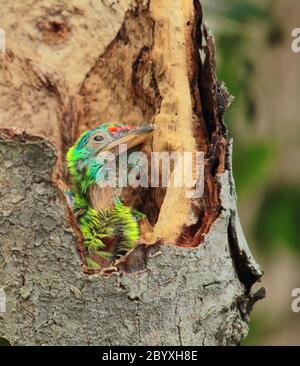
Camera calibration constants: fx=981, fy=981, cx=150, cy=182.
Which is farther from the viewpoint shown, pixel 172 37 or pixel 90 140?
pixel 90 140

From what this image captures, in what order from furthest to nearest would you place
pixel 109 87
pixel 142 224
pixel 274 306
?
pixel 274 306 < pixel 109 87 < pixel 142 224

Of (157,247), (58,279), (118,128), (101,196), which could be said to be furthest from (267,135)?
(58,279)

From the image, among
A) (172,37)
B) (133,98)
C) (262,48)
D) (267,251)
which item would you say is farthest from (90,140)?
(262,48)

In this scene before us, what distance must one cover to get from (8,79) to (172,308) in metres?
1.94

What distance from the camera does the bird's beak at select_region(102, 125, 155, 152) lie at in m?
4.14

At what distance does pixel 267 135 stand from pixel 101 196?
2513 mm

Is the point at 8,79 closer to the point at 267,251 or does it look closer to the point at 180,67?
the point at 180,67

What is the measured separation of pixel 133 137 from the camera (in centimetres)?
426

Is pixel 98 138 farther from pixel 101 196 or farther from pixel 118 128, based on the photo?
pixel 101 196

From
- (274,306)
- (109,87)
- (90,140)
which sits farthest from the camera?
(274,306)

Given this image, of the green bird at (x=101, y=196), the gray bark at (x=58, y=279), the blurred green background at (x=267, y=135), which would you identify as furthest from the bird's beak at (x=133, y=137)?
the blurred green background at (x=267, y=135)

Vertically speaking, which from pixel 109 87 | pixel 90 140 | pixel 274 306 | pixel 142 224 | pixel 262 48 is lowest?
pixel 274 306

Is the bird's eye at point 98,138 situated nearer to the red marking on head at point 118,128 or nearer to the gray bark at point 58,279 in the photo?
the red marking on head at point 118,128
